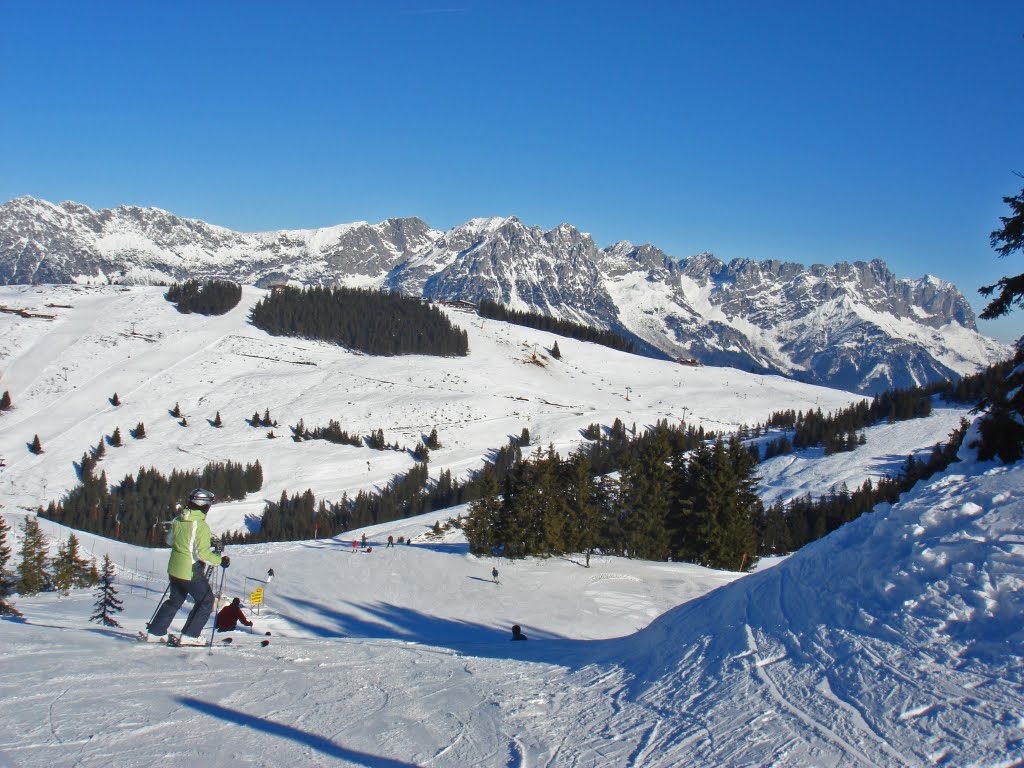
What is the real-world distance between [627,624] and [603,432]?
3350 inches

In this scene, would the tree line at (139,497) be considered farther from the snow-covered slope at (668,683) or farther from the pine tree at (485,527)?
the snow-covered slope at (668,683)

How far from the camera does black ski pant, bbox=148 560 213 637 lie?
10.8 m

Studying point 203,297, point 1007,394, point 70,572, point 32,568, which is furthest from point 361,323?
point 1007,394

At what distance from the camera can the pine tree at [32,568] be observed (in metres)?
30.8

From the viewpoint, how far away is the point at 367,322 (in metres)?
160

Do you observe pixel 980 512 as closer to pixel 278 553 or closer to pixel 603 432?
pixel 278 553

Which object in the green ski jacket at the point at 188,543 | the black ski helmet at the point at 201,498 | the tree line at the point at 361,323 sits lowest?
the green ski jacket at the point at 188,543

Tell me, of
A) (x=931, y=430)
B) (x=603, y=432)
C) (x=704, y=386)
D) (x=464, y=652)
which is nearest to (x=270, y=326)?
(x=603, y=432)

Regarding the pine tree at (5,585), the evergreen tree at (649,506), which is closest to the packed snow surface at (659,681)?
the pine tree at (5,585)

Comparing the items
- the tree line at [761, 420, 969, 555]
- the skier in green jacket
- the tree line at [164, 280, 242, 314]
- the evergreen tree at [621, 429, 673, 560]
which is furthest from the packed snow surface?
the tree line at [164, 280, 242, 314]

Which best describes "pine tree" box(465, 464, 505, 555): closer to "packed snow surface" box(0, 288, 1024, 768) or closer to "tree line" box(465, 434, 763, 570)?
"tree line" box(465, 434, 763, 570)

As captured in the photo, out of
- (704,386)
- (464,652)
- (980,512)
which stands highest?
(704,386)

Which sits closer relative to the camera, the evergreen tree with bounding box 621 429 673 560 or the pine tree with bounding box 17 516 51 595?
the pine tree with bounding box 17 516 51 595

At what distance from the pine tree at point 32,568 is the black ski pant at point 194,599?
24076 millimetres
